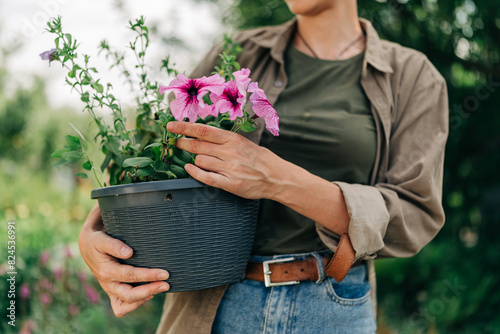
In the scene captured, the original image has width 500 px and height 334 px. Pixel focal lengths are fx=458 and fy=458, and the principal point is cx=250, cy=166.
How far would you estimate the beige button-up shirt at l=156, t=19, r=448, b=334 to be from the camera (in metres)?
1.14

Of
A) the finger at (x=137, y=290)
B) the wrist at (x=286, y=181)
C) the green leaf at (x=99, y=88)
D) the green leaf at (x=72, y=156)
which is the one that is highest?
the green leaf at (x=99, y=88)

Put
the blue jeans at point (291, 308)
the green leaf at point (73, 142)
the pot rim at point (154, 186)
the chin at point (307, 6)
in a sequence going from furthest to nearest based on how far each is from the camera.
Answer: the chin at point (307, 6), the blue jeans at point (291, 308), the green leaf at point (73, 142), the pot rim at point (154, 186)

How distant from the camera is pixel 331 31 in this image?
1.45m

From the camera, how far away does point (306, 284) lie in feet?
3.90

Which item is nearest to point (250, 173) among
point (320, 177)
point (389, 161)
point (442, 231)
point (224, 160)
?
point (224, 160)

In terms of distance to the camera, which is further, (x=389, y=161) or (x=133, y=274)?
(x=389, y=161)

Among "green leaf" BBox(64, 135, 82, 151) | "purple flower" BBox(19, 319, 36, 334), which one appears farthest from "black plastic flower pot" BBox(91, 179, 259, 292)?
"purple flower" BBox(19, 319, 36, 334)

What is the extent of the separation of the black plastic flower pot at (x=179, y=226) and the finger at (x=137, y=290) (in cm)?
3

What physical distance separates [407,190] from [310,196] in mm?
316

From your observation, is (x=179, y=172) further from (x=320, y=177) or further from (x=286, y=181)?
(x=320, y=177)

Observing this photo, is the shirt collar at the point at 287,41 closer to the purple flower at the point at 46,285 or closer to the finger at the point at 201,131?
the finger at the point at 201,131

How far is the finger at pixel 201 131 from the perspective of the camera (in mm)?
955

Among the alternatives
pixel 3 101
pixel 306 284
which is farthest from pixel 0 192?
pixel 306 284

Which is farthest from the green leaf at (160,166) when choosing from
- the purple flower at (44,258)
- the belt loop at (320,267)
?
the purple flower at (44,258)
